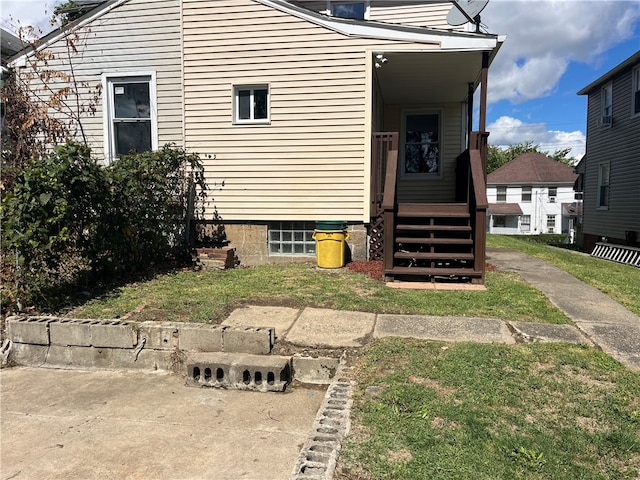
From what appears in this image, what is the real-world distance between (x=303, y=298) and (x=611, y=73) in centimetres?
1697

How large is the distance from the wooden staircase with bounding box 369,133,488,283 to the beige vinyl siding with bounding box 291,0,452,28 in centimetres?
383

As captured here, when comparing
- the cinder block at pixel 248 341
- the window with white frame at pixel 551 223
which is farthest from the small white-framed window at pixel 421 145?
the window with white frame at pixel 551 223

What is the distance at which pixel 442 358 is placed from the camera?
358 centimetres

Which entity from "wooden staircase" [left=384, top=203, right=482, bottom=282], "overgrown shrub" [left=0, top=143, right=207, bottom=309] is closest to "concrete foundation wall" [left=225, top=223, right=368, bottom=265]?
"overgrown shrub" [left=0, top=143, right=207, bottom=309]

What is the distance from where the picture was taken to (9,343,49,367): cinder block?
4.27m

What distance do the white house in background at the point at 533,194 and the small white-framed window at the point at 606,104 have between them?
2049 centimetres

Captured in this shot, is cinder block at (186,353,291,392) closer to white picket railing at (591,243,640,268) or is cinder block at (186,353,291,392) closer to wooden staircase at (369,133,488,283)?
wooden staircase at (369,133,488,283)

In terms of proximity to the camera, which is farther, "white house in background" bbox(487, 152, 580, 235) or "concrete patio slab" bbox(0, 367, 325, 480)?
"white house in background" bbox(487, 152, 580, 235)


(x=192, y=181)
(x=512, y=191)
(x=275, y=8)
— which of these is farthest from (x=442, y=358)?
(x=512, y=191)

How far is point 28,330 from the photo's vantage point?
4.26 m

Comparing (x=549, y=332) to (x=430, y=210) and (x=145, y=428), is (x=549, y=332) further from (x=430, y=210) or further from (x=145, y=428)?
(x=145, y=428)

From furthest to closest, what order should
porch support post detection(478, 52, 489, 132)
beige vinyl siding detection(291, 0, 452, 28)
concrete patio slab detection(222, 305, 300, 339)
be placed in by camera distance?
beige vinyl siding detection(291, 0, 452, 28)
porch support post detection(478, 52, 489, 132)
concrete patio slab detection(222, 305, 300, 339)

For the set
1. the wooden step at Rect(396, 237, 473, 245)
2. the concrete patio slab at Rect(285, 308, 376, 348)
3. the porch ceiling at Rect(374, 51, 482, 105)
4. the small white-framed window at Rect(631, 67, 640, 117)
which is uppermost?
the small white-framed window at Rect(631, 67, 640, 117)

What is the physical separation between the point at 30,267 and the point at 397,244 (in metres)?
5.07
